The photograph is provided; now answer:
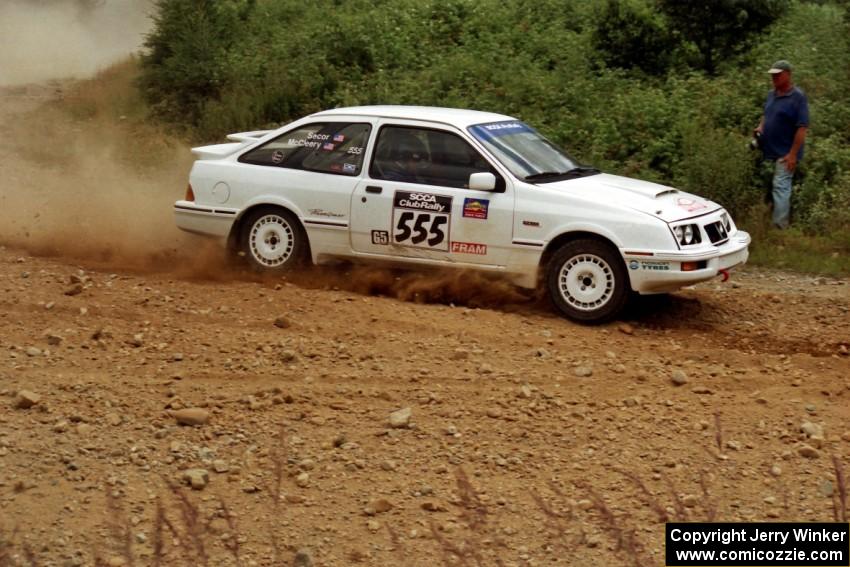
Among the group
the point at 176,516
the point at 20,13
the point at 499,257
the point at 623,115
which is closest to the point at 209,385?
the point at 176,516

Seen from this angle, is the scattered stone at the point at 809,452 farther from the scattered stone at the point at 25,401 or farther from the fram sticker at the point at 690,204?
the scattered stone at the point at 25,401

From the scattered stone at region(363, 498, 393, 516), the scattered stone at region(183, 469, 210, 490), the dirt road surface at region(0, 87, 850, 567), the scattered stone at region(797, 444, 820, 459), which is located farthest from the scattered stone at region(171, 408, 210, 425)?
the scattered stone at region(797, 444, 820, 459)

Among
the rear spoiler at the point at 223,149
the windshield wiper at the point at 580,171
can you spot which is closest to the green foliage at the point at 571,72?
the windshield wiper at the point at 580,171

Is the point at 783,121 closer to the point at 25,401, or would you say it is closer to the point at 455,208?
the point at 455,208

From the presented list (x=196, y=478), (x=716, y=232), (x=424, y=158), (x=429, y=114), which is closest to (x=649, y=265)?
(x=716, y=232)

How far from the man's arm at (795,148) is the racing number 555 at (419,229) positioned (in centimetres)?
461

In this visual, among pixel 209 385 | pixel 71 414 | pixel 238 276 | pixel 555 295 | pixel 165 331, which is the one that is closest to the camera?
pixel 71 414

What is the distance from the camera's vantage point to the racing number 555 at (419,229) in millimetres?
9867

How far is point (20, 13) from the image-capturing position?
3238cm

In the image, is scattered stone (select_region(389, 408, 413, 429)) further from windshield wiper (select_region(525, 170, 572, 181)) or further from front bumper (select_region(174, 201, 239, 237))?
front bumper (select_region(174, 201, 239, 237))

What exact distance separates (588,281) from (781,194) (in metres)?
4.23

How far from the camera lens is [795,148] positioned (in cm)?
1265

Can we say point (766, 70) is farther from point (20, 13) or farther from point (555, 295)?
point (20, 13)

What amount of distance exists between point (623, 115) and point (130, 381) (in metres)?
8.82
